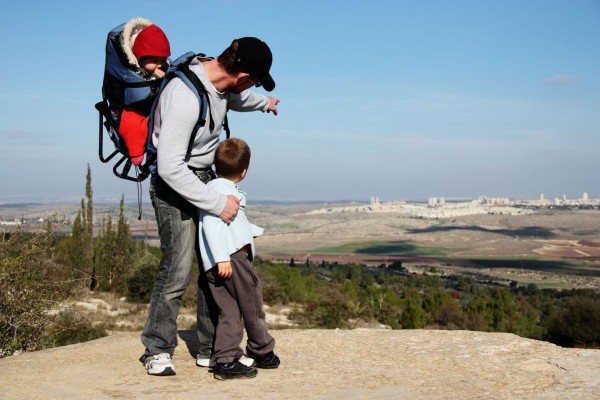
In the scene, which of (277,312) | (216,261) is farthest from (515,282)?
(216,261)

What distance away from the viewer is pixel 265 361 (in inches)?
177

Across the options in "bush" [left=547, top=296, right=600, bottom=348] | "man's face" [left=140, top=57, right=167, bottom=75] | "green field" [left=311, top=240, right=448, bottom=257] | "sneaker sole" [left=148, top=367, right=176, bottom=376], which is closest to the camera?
"man's face" [left=140, top=57, right=167, bottom=75]

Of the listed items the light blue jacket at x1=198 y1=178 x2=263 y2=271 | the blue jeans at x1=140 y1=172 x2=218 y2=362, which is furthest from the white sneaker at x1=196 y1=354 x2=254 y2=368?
the light blue jacket at x1=198 y1=178 x2=263 y2=271

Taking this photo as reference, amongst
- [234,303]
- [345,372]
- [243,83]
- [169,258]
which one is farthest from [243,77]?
[345,372]

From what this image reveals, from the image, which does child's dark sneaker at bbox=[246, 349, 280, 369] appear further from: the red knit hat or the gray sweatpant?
the red knit hat

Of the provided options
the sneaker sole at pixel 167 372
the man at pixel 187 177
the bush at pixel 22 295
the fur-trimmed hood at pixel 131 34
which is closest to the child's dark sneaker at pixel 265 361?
the man at pixel 187 177

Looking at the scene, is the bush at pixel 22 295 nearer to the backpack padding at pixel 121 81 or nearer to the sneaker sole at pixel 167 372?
the sneaker sole at pixel 167 372

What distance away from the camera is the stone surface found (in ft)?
12.8

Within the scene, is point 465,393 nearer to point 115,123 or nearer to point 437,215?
point 115,123

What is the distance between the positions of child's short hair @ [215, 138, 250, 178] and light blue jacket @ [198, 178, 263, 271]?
7 cm

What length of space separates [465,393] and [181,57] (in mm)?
2670

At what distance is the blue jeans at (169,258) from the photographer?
4223mm

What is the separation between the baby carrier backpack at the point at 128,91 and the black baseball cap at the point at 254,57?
11.8 inches

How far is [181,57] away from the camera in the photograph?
13.5 ft
